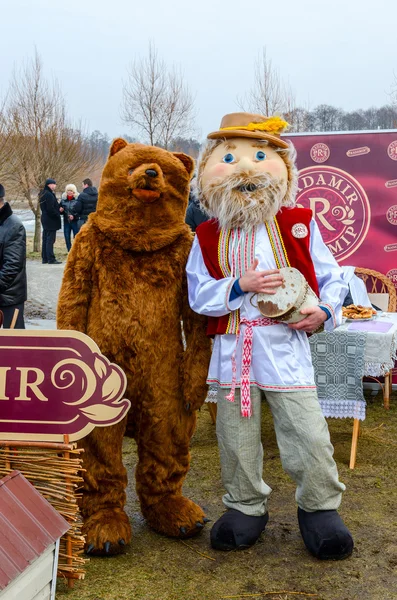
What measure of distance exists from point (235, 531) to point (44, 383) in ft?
3.39

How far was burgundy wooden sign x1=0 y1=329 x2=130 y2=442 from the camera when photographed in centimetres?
245

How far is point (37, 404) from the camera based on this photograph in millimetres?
2455

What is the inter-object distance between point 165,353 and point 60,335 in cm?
55

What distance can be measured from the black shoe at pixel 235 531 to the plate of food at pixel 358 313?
2012 millimetres

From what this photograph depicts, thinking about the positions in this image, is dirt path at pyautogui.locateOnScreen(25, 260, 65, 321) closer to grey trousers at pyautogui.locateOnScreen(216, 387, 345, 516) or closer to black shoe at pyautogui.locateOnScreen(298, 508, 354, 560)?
grey trousers at pyautogui.locateOnScreen(216, 387, 345, 516)

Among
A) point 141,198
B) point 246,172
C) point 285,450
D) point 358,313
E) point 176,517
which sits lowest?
point 176,517

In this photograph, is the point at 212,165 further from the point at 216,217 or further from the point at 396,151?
the point at 396,151

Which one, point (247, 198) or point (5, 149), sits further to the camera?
point (5, 149)

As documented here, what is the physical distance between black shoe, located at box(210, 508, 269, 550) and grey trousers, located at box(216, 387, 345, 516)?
0.03m

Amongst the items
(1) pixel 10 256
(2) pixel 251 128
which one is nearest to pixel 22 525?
(2) pixel 251 128

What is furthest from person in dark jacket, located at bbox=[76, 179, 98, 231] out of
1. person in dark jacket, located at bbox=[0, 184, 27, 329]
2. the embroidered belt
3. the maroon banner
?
the embroidered belt

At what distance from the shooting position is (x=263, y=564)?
2754 mm

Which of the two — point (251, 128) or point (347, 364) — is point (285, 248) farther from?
point (347, 364)

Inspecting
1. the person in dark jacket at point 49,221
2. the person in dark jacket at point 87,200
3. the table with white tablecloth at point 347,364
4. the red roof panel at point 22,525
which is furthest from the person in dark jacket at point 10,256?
the person in dark jacket at point 49,221
